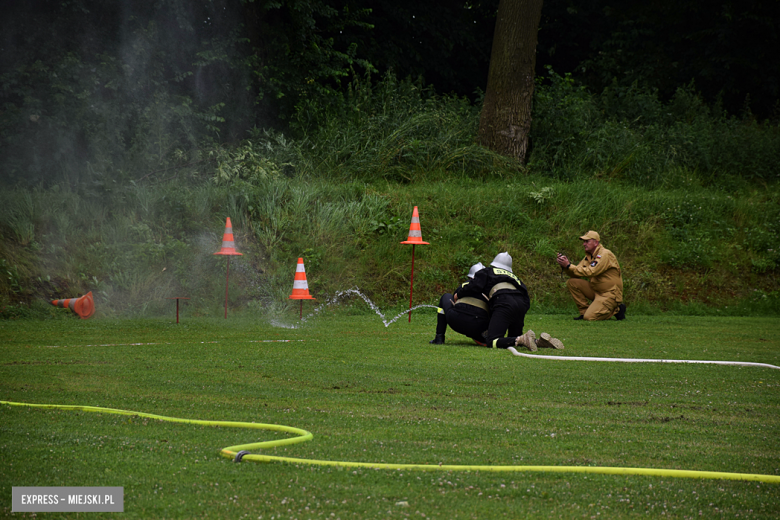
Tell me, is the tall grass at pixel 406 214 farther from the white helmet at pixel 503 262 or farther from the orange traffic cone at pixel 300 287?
the white helmet at pixel 503 262

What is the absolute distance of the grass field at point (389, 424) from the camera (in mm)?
3105

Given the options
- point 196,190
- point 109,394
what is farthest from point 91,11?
point 109,394

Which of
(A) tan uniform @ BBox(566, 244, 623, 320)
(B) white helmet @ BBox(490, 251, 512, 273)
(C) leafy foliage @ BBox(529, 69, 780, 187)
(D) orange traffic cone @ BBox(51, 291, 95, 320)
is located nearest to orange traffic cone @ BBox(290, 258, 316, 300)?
(B) white helmet @ BBox(490, 251, 512, 273)

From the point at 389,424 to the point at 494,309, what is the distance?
12.5 ft

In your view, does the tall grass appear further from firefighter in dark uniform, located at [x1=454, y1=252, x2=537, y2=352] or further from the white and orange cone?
firefighter in dark uniform, located at [x1=454, y1=252, x2=537, y2=352]

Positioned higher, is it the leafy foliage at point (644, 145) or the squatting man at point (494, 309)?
the leafy foliage at point (644, 145)

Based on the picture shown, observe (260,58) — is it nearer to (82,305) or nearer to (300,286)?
(82,305)

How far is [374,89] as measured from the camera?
1941 cm

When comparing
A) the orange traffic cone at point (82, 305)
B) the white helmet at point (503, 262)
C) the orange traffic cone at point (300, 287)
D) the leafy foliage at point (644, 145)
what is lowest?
the orange traffic cone at point (82, 305)

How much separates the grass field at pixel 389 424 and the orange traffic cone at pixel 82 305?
211 centimetres

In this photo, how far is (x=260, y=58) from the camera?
57.2 feet

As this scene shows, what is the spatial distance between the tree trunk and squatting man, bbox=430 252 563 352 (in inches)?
382

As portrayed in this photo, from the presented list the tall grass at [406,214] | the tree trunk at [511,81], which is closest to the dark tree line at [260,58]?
the tall grass at [406,214]

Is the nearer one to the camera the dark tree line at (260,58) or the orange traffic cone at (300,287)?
the orange traffic cone at (300,287)
